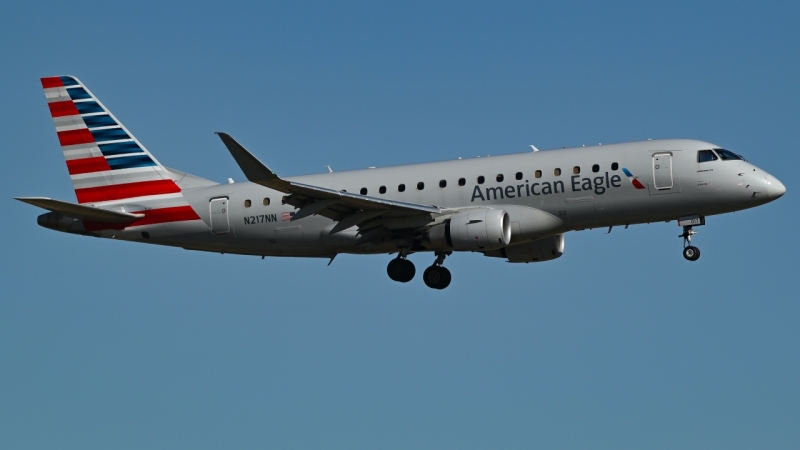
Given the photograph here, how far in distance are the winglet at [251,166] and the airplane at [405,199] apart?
43 millimetres

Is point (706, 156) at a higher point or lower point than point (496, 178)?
higher

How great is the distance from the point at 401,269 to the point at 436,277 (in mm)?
1398

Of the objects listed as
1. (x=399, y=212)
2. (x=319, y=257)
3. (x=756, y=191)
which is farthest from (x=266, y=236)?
(x=756, y=191)

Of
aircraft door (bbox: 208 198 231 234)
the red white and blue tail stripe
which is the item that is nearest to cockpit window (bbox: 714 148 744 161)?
aircraft door (bbox: 208 198 231 234)

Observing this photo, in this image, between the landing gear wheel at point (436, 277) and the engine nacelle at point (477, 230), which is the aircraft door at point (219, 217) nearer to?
the landing gear wheel at point (436, 277)

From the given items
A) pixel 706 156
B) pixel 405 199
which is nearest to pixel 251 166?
pixel 405 199

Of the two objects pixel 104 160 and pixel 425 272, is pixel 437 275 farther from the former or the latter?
pixel 104 160

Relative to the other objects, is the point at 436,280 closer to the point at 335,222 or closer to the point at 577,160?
the point at 335,222

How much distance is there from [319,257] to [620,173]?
1185 cm

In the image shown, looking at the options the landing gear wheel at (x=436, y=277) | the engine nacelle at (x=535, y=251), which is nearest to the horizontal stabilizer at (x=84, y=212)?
the landing gear wheel at (x=436, y=277)

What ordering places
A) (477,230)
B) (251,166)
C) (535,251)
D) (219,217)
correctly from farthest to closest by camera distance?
(535,251)
(219,217)
(477,230)
(251,166)

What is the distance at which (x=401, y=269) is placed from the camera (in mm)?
42125

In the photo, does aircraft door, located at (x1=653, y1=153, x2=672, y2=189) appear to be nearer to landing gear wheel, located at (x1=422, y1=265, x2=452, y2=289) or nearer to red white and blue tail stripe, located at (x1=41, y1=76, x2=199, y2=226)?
landing gear wheel, located at (x1=422, y1=265, x2=452, y2=289)

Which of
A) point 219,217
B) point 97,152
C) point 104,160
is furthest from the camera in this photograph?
point 97,152
